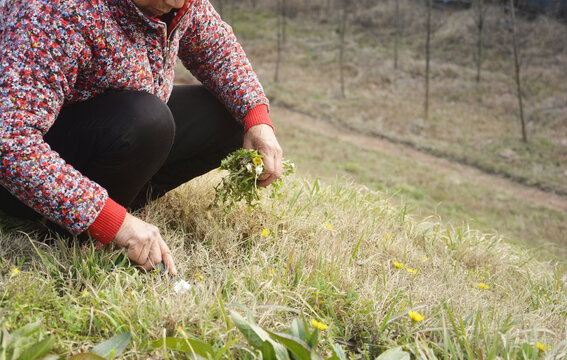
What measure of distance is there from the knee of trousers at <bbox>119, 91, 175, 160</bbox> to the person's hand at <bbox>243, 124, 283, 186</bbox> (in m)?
0.40

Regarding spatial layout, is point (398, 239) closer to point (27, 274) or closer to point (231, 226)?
point (231, 226)

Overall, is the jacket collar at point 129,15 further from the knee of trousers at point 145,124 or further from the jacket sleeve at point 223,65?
the jacket sleeve at point 223,65

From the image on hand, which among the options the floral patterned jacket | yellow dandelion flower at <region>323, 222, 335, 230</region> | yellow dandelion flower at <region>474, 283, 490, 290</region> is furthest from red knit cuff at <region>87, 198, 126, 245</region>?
yellow dandelion flower at <region>474, 283, 490, 290</region>

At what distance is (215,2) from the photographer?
26281mm

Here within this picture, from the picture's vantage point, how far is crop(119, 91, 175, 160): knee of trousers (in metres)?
1.68

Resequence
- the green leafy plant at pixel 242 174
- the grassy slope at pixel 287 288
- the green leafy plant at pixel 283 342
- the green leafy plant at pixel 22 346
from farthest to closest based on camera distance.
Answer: the green leafy plant at pixel 242 174, the grassy slope at pixel 287 288, the green leafy plant at pixel 283 342, the green leafy plant at pixel 22 346

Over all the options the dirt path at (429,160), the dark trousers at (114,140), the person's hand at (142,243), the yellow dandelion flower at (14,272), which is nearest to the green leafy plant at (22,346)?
the yellow dandelion flower at (14,272)

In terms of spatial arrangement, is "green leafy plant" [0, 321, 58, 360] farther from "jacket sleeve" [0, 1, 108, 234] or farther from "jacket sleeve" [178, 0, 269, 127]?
"jacket sleeve" [178, 0, 269, 127]

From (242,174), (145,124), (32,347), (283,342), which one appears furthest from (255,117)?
(32,347)

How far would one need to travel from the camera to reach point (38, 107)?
1.40 m

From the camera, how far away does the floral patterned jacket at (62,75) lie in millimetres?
1363

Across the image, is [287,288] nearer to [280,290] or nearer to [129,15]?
[280,290]

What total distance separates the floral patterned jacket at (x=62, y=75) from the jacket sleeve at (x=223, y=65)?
0.28 m

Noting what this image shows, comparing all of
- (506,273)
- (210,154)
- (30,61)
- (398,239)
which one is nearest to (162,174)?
(210,154)
